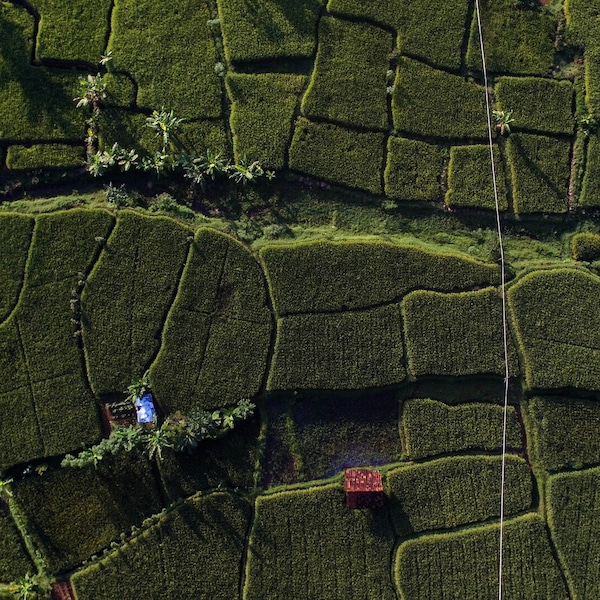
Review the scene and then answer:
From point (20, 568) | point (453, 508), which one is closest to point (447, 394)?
point (453, 508)

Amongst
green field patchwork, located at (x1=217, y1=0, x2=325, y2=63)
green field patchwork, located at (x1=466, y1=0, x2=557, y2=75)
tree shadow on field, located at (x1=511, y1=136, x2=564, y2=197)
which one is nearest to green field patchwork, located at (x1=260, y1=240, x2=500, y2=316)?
tree shadow on field, located at (x1=511, y1=136, x2=564, y2=197)

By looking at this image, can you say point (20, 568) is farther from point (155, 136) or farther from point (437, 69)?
point (437, 69)

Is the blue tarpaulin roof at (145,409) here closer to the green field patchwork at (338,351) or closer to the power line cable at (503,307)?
the green field patchwork at (338,351)

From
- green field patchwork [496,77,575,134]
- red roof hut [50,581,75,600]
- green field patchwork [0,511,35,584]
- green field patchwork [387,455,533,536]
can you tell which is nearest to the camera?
green field patchwork [0,511,35,584]

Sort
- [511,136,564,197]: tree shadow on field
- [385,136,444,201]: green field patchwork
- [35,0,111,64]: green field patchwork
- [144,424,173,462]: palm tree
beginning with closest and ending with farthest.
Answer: [144,424,173,462]: palm tree
[35,0,111,64]: green field patchwork
[385,136,444,201]: green field patchwork
[511,136,564,197]: tree shadow on field

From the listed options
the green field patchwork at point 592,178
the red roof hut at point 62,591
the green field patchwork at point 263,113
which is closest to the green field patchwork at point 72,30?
the green field patchwork at point 263,113

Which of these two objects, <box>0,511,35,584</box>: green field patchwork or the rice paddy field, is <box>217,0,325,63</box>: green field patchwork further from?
<box>0,511,35,584</box>: green field patchwork
